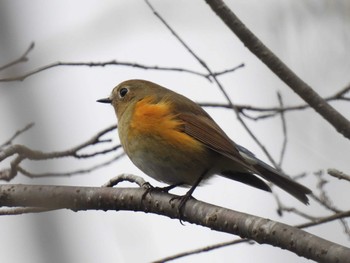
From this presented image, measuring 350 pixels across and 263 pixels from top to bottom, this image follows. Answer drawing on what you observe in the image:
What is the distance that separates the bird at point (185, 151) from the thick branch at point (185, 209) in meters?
0.64

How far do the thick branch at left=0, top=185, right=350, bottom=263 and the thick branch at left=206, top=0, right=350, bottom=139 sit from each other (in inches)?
29.9

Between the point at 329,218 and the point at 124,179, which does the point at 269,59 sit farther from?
the point at 124,179

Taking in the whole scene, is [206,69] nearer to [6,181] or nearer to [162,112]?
[162,112]

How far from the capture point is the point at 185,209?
3.43 m

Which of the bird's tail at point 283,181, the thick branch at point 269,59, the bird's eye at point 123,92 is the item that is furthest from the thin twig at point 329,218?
the bird's eye at point 123,92

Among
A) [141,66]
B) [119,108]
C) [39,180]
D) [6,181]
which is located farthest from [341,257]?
[119,108]

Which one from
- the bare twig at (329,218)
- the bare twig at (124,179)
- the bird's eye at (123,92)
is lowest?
the bare twig at (329,218)

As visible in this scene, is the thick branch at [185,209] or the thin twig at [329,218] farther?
Answer: the thin twig at [329,218]

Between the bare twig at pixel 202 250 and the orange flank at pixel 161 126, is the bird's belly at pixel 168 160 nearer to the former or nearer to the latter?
the orange flank at pixel 161 126

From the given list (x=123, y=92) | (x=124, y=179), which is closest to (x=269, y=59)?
(x=124, y=179)

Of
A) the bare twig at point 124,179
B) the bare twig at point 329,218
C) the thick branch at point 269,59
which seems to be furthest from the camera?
the bare twig at point 124,179

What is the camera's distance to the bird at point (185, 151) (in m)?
4.29

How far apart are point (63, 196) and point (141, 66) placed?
1221mm

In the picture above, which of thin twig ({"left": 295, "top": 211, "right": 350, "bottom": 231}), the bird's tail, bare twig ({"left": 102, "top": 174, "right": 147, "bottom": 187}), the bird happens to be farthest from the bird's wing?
thin twig ({"left": 295, "top": 211, "right": 350, "bottom": 231})
